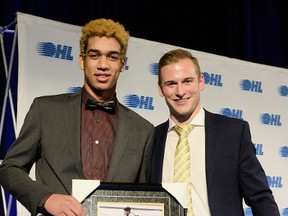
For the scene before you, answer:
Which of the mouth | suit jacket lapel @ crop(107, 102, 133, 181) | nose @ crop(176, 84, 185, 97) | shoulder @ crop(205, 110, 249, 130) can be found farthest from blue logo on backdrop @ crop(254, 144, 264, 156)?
the mouth

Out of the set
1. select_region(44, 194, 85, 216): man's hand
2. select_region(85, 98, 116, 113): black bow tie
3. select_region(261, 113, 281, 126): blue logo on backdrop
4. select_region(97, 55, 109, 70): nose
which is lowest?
select_region(44, 194, 85, 216): man's hand

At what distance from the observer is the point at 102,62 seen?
7.57 ft

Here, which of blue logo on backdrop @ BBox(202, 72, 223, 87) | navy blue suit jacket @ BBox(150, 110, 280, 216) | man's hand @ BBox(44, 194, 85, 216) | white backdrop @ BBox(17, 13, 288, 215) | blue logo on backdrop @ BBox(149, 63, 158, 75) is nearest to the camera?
man's hand @ BBox(44, 194, 85, 216)

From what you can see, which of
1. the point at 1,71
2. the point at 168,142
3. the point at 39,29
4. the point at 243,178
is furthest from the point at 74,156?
the point at 1,71

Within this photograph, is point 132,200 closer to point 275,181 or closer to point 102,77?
point 102,77

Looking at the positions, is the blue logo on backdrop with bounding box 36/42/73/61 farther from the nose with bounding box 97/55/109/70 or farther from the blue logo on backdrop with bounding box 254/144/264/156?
the blue logo on backdrop with bounding box 254/144/264/156

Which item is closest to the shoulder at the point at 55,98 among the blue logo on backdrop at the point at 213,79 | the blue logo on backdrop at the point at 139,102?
the blue logo on backdrop at the point at 139,102

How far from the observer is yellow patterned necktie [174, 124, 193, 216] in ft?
8.23

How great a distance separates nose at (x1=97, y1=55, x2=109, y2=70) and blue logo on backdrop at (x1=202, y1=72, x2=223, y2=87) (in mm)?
2632

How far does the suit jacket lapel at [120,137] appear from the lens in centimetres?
225

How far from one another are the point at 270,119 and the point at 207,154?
2.85 metres

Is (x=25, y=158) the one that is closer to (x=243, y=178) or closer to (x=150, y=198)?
(x=150, y=198)

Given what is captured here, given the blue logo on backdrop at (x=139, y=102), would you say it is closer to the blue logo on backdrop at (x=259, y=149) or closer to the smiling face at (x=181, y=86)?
the blue logo on backdrop at (x=259, y=149)

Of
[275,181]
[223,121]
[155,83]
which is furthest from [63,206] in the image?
[275,181]
